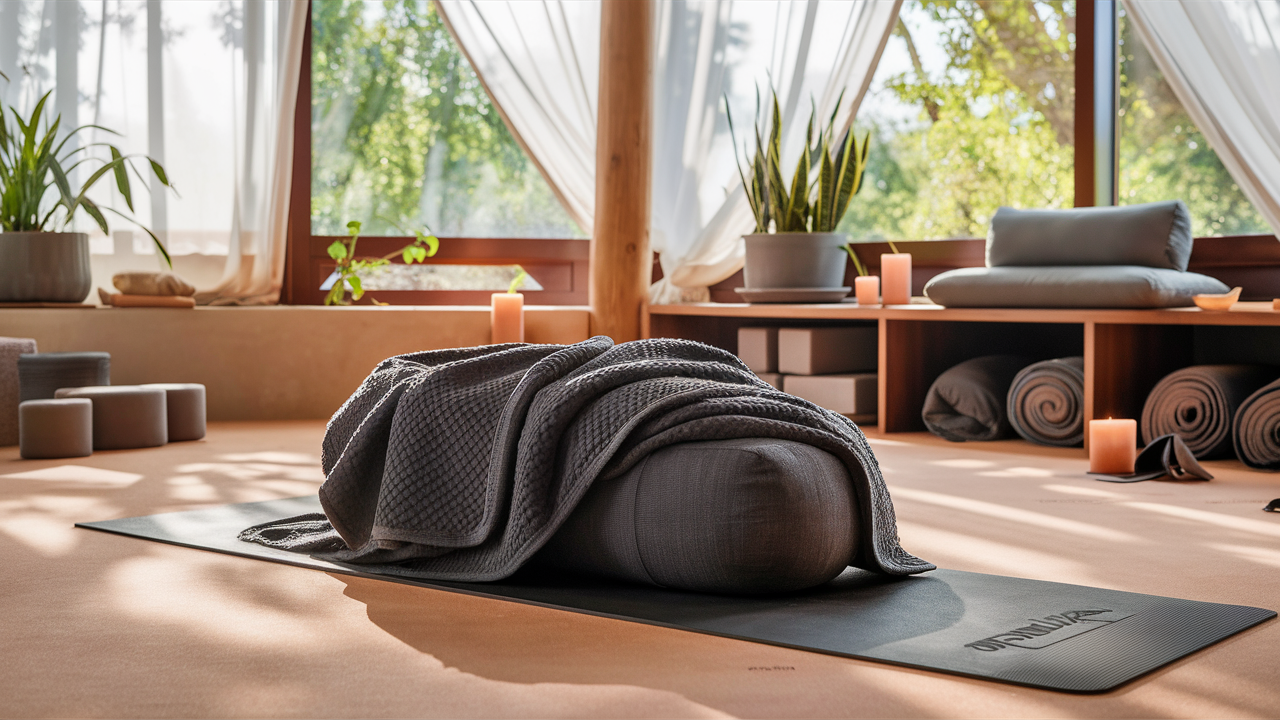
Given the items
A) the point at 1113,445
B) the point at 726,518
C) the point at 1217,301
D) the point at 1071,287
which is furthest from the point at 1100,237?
the point at 726,518

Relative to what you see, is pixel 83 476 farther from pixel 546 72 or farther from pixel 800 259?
pixel 546 72

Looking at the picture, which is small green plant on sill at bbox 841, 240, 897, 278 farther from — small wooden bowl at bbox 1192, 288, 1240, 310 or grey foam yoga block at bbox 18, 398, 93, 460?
grey foam yoga block at bbox 18, 398, 93, 460

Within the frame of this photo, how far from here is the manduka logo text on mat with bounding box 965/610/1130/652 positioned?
115cm

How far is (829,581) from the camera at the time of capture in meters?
1.42

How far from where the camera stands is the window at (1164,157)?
3248 mm

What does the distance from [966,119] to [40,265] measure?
2709mm

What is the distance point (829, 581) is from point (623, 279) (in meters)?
2.40

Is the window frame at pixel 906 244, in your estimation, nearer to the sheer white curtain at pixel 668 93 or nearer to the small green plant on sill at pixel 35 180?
the sheer white curtain at pixel 668 93

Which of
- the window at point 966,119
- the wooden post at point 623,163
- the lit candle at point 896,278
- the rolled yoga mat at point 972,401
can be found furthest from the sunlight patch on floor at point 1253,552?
the wooden post at point 623,163

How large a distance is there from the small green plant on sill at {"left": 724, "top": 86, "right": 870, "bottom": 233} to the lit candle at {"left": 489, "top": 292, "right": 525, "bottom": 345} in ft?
2.39

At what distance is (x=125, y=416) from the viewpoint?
2.82m


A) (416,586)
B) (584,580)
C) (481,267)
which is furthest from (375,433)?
(481,267)

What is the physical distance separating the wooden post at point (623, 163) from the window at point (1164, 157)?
53.1 inches

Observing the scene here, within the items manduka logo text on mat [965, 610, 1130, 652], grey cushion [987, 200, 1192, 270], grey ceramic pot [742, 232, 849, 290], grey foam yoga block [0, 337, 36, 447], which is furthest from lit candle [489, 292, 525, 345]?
manduka logo text on mat [965, 610, 1130, 652]
